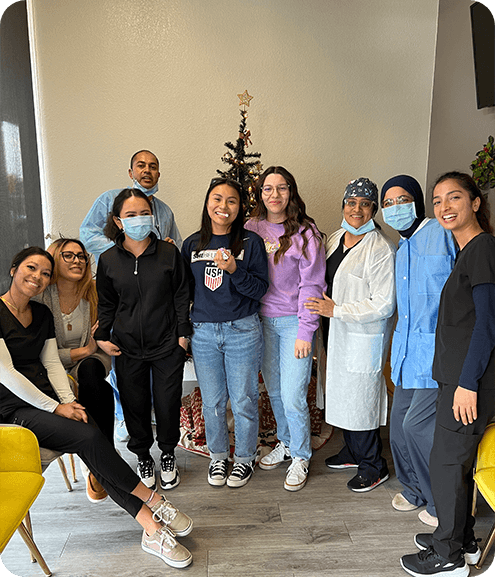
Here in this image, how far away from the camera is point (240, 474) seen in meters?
2.44

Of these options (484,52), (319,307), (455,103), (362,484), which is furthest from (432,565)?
(455,103)

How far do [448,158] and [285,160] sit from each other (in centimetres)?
126

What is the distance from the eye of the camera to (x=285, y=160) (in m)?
3.81

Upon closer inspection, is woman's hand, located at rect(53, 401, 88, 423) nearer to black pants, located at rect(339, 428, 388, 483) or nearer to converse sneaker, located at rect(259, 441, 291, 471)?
converse sneaker, located at rect(259, 441, 291, 471)

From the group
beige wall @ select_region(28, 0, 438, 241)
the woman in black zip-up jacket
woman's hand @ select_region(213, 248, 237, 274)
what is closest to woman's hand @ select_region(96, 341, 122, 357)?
the woman in black zip-up jacket

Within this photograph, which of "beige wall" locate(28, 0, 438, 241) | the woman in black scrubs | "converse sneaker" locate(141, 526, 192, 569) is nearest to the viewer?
the woman in black scrubs

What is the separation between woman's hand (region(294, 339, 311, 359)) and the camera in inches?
90.9

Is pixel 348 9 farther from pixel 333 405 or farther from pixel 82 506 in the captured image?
pixel 82 506

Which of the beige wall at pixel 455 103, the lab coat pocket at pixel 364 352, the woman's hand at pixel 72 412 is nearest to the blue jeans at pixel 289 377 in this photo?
the lab coat pocket at pixel 364 352

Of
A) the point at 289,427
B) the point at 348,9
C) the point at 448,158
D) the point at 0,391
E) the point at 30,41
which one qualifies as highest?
the point at 348,9

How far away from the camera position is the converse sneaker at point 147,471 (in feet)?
7.88

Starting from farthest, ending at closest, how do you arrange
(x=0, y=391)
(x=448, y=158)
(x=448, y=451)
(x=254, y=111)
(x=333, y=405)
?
(x=254, y=111)
(x=448, y=158)
(x=333, y=405)
(x=0, y=391)
(x=448, y=451)

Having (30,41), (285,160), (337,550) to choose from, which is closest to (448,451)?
(337,550)

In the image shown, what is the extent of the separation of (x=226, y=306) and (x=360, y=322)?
67 cm
